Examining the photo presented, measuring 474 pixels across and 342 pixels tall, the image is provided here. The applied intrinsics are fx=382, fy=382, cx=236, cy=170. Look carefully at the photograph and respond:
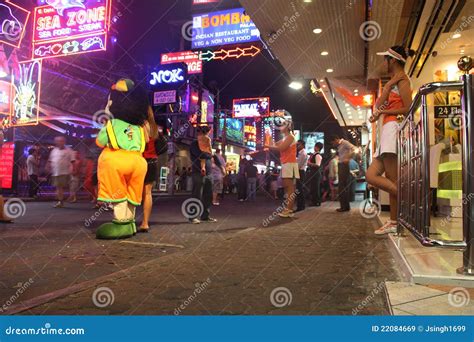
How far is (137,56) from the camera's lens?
23047 millimetres

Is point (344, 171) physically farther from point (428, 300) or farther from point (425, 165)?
point (428, 300)

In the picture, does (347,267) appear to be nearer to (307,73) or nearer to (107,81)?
(307,73)

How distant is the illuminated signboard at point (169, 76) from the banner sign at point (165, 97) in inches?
18.0

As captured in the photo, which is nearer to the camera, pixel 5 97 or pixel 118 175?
pixel 118 175

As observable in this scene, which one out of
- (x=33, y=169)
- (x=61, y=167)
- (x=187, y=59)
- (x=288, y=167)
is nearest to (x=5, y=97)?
(x=33, y=169)

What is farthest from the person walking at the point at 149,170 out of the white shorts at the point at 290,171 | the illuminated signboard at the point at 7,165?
the illuminated signboard at the point at 7,165

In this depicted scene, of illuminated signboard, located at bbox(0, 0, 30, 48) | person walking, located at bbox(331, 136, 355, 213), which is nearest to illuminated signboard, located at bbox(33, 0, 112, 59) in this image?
illuminated signboard, located at bbox(0, 0, 30, 48)

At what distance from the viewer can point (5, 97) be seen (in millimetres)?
13961

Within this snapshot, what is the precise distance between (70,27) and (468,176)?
43.7ft

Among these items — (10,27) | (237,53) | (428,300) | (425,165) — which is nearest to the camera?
(428,300)

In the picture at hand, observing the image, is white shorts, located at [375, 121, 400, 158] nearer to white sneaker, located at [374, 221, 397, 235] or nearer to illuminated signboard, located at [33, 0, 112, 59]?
white sneaker, located at [374, 221, 397, 235]

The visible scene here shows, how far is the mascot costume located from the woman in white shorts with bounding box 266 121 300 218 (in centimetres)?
321
